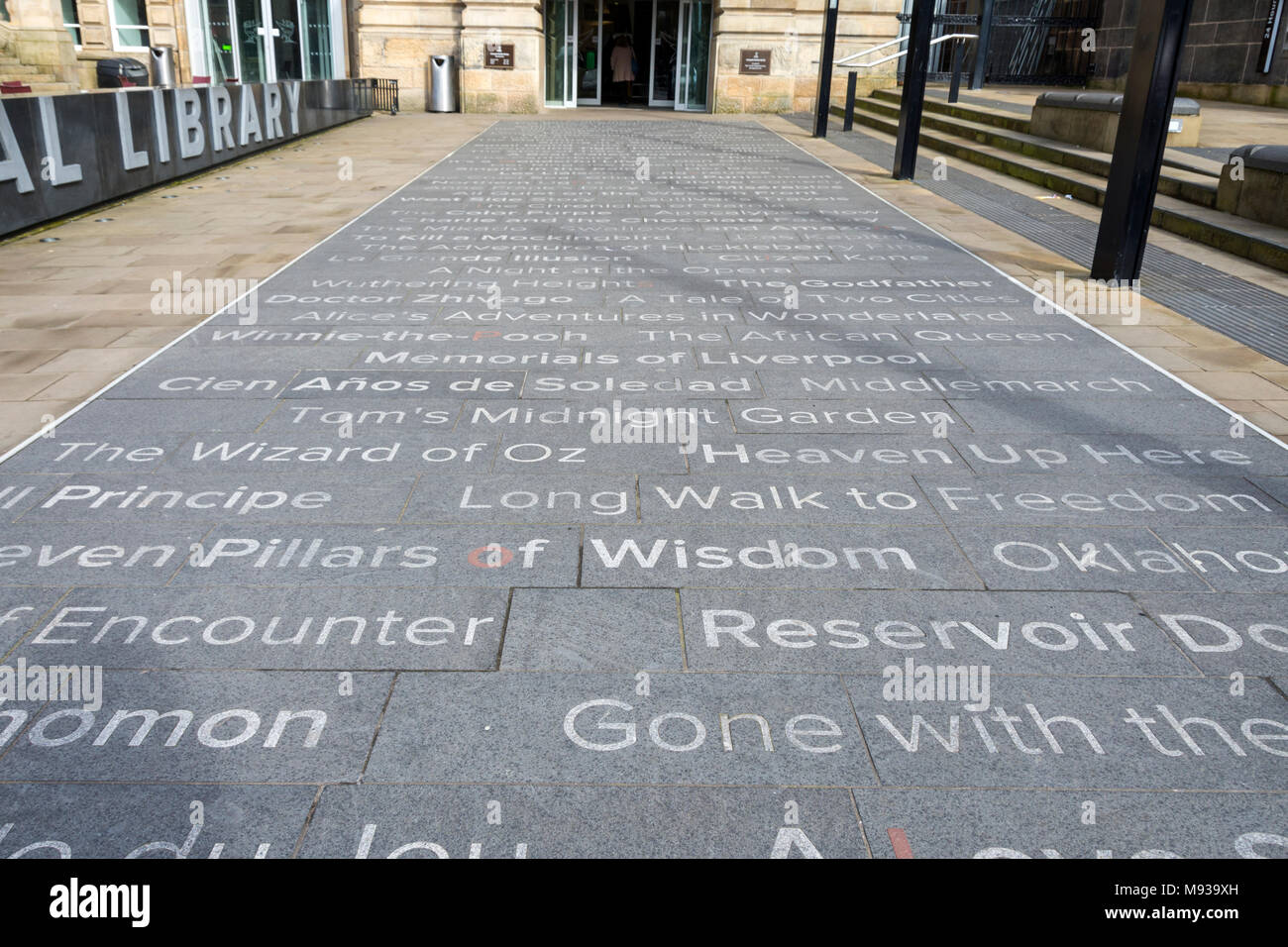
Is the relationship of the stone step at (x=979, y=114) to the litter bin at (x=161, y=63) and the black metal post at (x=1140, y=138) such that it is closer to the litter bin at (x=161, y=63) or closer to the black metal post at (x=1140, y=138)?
the black metal post at (x=1140, y=138)

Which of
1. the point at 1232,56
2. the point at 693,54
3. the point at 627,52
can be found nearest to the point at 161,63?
the point at 627,52

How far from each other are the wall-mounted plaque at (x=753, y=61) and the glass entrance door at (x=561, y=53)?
197 inches

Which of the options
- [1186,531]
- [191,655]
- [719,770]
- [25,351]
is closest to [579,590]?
[719,770]

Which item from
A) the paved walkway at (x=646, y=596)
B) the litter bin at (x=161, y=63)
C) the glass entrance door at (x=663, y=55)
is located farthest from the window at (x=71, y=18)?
the paved walkway at (x=646, y=596)

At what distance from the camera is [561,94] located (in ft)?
95.0

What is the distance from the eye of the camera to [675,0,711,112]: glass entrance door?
27.7 m

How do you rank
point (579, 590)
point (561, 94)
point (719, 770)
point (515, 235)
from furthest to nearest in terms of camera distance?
point (561, 94)
point (515, 235)
point (579, 590)
point (719, 770)

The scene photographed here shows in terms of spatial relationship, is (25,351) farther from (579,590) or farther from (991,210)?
(991,210)

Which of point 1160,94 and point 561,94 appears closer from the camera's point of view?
point 1160,94

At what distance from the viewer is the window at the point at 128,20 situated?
25.8m

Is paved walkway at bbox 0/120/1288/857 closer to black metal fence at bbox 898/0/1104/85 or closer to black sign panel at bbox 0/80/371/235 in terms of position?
black sign panel at bbox 0/80/371/235
